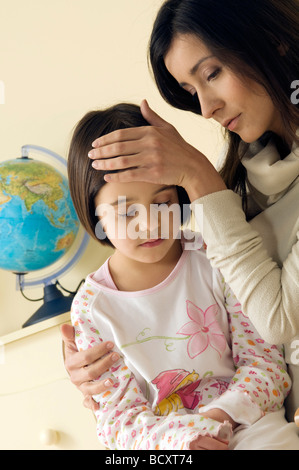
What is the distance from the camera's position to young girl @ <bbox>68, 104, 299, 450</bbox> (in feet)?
3.85

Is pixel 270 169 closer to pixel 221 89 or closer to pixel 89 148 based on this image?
pixel 221 89

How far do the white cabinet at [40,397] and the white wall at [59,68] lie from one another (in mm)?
296

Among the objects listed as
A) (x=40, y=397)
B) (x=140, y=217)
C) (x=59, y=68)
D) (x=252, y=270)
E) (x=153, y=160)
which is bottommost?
(x=40, y=397)

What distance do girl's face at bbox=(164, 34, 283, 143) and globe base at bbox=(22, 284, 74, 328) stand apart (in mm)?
1251

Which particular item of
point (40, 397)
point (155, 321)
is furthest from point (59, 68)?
point (155, 321)

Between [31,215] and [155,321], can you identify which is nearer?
[155,321]

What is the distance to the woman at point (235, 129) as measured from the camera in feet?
3.66

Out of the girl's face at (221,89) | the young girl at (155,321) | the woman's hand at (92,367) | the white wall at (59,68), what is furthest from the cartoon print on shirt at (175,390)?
the white wall at (59,68)

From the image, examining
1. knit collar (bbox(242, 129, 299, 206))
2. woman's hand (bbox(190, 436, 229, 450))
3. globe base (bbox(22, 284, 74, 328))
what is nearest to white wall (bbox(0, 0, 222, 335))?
globe base (bbox(22, 284, 74, 328))

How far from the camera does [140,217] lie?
121 centimetres

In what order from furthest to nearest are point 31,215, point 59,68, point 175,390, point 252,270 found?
point 59,68, point 31,215, point 175,390, point 252,270

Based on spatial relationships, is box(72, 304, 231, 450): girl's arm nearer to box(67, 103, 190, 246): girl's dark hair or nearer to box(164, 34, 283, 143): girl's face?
box(67, 103, 190, 246): girl's dark hair

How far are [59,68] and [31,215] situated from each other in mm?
743

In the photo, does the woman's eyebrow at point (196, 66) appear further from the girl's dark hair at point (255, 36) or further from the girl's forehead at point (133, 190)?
the girl's forehead at point (133, 190)
